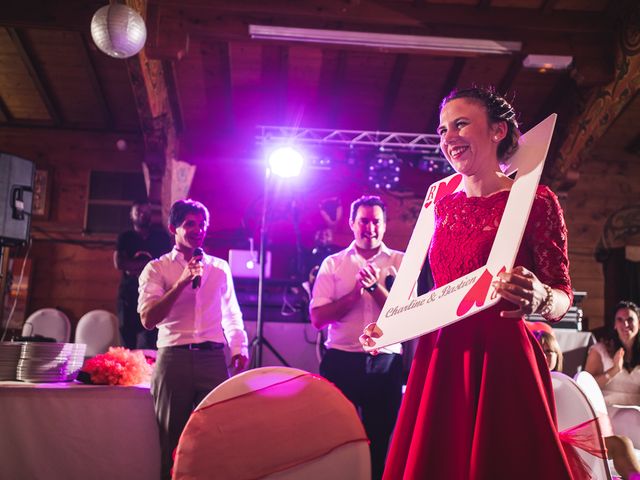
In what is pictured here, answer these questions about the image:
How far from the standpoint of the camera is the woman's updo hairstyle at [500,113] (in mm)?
1522

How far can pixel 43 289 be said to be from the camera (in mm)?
8242

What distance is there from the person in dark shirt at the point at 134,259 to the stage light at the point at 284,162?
1.41 meters

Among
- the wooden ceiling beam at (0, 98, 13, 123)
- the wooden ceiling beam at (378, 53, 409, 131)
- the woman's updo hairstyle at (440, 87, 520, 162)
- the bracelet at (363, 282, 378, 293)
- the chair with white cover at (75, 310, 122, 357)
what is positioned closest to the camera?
the woman's updo hairstyle at (440, 87, 520, 162)

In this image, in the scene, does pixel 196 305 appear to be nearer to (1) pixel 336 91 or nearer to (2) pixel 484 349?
(2) pixel 484 349

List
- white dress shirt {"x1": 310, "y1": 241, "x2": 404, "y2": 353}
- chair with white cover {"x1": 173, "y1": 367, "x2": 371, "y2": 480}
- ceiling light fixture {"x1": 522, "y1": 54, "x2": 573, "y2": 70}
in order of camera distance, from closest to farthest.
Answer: chair with white cover {"x1": 173, "y1": 367, "x2": 371, "y2": 480}
white dress shirt {"x1": 310, "y1": 241, "x2": 404, "y2": 353}
ceiling light fixture {"x1": 522, "y1": 54, "x2": 573, "y2": 70}

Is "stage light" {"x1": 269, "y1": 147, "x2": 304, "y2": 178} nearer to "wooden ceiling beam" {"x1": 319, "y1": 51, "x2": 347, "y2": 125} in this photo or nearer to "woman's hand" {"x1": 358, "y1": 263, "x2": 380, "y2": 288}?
"wooden ceiling beam" {"x1": 319, "y1": 51, "x2": 347, "y2": 125}

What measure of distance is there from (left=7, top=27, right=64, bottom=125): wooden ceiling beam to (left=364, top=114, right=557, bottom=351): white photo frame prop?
275 inches

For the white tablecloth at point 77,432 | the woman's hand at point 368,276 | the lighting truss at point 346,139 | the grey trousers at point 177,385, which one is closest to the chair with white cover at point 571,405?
the woman's hand at point 368,276

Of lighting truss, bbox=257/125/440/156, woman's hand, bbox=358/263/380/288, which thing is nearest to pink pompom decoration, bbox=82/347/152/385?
woman's hand, bbox=358/263/380/288

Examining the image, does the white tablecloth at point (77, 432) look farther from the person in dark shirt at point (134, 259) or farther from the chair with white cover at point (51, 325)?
the chair with white cover at point (51, 325)

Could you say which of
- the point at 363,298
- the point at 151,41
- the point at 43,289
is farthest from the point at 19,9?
the point at 363,298

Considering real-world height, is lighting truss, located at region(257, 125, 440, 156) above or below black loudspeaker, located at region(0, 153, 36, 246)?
above

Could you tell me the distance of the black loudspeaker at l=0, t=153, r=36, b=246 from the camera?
4.42 metres

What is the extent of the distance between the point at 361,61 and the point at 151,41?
258 centimetres
